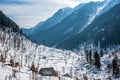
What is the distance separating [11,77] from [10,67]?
95.5 ft

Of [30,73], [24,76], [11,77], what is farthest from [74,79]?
[11,77]

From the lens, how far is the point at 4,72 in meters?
155

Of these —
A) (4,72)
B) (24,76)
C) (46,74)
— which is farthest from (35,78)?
(46,74)

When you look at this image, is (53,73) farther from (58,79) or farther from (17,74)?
(17,74)

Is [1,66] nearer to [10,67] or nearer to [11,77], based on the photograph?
[10,67]

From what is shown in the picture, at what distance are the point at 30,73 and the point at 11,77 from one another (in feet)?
94.4

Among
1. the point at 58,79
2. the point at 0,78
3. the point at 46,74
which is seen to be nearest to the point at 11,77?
the point at 0,78

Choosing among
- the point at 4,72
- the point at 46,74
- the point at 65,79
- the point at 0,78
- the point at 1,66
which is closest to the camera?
the point at 0,78

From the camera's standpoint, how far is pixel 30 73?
17250 cm

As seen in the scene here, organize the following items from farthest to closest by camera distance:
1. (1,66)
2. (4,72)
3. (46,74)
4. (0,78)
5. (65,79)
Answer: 1. (46,74)
2. (65,79)
3. (1,66)
4. (4,72)
5. (0,78)

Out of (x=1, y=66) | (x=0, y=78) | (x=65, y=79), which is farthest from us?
(x=65, y=79)

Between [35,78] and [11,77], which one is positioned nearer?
[11,77]

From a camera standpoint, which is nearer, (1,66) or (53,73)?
(1,66)

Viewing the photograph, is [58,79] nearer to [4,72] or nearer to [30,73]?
[30,73]
